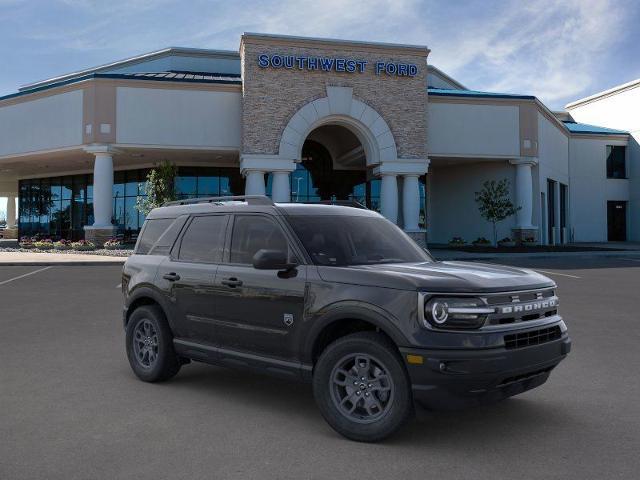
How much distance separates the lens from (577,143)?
43719 mm

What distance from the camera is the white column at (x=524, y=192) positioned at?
1332 inches

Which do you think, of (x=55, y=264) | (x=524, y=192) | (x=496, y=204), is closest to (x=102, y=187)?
(x=55, y=264)

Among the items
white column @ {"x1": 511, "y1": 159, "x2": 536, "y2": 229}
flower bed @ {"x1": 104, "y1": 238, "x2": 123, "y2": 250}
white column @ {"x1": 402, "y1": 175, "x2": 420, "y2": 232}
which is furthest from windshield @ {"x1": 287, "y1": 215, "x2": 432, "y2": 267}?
white column @ {"x1": 511, "y1": 159, "x2": 536, "y2": 229}

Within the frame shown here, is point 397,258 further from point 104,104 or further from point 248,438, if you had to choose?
point 104,104

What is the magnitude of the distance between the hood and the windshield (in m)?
0.31

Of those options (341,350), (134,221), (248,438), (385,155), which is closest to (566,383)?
(341,350)

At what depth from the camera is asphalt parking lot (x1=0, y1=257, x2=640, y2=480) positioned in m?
3.90

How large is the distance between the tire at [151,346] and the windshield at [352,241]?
74.1 inches

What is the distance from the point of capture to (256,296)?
509cm

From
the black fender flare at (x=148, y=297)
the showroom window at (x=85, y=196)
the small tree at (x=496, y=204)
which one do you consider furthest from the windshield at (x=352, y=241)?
the showroom window at (x=85, y=196)

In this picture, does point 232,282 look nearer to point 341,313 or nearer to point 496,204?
→ point 341,313

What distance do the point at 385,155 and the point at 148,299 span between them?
25546mm

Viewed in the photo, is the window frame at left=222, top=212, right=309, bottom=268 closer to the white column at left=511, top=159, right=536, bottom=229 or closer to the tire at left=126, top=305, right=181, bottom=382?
the tire at left=126, top=305, right=181, bottom=382

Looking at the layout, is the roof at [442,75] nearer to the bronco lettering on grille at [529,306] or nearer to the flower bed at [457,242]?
the flower bed at [457,242]
